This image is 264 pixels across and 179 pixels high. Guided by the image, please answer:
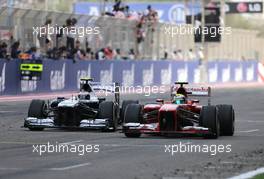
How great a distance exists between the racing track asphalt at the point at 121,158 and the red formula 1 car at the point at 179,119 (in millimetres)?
200

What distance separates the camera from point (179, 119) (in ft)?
57.8

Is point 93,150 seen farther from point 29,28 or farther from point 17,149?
point 29,28

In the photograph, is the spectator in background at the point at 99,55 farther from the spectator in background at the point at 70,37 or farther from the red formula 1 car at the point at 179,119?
the red formula 1 car at the point at 179,119

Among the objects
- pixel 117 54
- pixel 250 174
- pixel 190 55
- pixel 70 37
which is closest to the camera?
pixel 250 174

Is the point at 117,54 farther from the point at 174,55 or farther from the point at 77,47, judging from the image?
the point at 174,55

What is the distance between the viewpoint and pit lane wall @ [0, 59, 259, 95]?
35750 mm

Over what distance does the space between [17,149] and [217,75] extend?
4658 centimetres

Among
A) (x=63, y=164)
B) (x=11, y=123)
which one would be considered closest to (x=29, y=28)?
(x=11, y=123)

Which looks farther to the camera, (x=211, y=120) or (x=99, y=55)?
(x=99, y=55)

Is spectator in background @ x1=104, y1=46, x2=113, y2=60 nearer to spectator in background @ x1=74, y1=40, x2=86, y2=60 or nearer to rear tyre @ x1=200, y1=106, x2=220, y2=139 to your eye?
spectator in background @ x1=74, y1=40, x2=86, y2=60

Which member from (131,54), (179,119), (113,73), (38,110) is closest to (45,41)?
(113,73)

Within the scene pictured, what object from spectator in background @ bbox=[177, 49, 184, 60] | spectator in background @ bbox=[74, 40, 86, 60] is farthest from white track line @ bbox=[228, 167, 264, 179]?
spectator in background @ bbox=[177, 49, 184, 60]

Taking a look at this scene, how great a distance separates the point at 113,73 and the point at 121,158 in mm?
29747

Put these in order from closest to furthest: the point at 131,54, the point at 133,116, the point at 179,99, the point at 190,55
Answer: the point at 133,116, the point at 179,99, the point at 131,54, the point at 190,55
